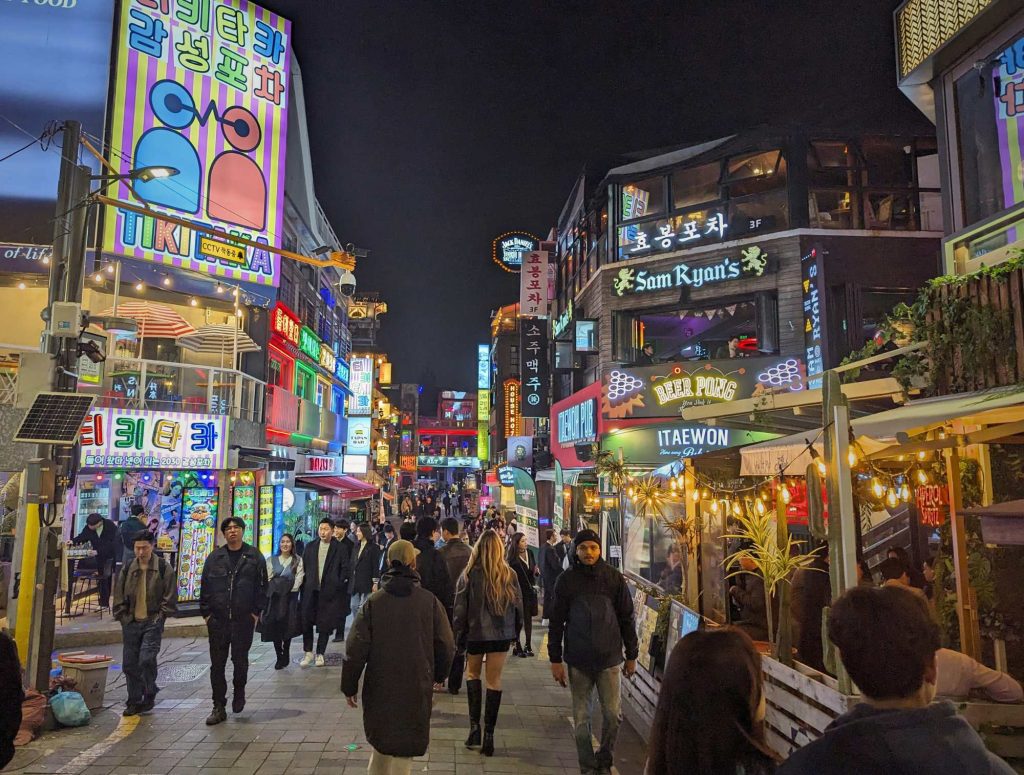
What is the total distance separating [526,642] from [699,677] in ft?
30.1

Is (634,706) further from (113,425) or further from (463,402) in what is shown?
(463,402)

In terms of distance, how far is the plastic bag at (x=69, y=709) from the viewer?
7.11 m

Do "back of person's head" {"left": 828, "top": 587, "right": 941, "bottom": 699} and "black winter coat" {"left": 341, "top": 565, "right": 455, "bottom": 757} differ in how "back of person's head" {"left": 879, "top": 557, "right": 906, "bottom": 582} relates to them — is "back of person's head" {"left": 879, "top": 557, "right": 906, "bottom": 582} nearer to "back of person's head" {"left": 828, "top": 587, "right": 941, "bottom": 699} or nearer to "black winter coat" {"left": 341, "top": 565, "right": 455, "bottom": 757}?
"black winter coat" {"left": 341, "top": 565, "right": 455, "bottom": 757}

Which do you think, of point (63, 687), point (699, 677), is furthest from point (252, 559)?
point (699, 677)

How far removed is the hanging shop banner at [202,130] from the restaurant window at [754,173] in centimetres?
1397

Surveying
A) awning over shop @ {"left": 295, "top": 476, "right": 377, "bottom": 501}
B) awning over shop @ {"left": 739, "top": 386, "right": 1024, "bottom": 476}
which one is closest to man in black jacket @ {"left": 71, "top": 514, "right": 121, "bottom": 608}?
awning over shop @ {"left": 295, "top": 476, "right": 377, "bottom": 501}

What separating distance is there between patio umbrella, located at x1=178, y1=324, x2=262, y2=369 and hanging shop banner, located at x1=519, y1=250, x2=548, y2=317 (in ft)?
41.8

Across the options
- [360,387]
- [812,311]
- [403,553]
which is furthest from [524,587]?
[360,387]

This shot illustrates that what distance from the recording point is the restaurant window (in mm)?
19359

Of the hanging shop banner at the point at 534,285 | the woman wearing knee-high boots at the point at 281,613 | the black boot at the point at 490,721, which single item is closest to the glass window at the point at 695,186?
the hanging shop banner at the point at 534,285

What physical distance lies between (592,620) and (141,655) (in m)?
5.35

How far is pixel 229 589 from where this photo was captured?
25.5ft

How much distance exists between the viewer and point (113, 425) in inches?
523

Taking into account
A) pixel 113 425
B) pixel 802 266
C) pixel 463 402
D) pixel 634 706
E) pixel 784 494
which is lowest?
pixel 634 706
